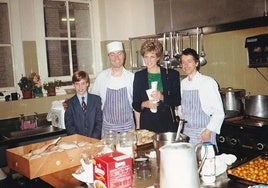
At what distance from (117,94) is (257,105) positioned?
125cm

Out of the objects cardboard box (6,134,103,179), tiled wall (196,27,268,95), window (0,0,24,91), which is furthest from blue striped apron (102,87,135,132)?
window (0,0,24,91)

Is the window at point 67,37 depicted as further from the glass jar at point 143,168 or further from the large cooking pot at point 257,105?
the glass jar at point 143,168

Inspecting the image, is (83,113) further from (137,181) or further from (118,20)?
(118,20)

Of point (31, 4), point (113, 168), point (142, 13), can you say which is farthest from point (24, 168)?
point (142, 13)

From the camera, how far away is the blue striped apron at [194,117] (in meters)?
2.15

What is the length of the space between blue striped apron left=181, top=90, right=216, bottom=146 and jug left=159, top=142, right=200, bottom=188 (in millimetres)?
1090

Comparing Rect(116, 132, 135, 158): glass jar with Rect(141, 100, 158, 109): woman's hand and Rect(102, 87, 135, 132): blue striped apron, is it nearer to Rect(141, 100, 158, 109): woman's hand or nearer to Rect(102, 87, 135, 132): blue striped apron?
Rect(141, 100, 158, 109): woman's hand

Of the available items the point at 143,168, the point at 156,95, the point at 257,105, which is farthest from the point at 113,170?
the point at 257,105

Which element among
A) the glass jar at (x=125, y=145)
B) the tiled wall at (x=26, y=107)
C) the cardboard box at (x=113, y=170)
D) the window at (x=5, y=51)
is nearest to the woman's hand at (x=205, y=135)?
the glass jar at (x=125, y=145)

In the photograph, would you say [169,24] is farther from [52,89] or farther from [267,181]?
[267,181]

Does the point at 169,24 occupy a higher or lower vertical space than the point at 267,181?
higher

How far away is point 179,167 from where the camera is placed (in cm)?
104

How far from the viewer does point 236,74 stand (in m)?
3.05

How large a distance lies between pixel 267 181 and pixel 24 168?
3.80 ft
